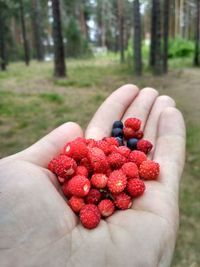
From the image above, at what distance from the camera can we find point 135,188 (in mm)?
2113

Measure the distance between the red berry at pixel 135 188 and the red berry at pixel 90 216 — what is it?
0.76ft

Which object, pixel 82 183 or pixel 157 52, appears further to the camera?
pixel 157 52

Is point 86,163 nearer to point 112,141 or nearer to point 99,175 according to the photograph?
point 99,175

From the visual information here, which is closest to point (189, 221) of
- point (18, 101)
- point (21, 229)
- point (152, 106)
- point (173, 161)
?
point (152, 106)

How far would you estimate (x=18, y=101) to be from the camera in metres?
8.05

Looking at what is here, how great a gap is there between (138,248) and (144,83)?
9033 millimetres

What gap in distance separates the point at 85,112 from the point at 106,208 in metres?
5.11

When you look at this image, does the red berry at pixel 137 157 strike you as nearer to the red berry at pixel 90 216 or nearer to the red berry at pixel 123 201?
the red berry at pixel 123 201

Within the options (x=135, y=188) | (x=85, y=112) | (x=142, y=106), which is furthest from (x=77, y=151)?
(x=85, y=112)

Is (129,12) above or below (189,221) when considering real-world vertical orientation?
above

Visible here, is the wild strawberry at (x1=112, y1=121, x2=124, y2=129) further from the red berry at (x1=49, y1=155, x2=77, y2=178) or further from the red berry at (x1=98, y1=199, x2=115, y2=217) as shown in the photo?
the red berry at (x1=98, y1=199, x2=115, y2=217)

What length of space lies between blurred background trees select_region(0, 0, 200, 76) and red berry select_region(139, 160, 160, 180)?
947 centimetres

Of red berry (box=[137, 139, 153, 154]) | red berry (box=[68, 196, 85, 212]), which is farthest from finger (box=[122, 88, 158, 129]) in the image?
red berry (box=[68, 196, 85, 212])

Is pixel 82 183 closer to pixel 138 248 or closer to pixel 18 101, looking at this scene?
pixel 138 248
